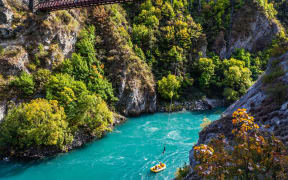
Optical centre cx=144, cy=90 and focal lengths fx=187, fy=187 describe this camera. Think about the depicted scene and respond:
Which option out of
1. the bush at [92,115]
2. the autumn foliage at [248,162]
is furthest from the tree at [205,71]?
the autumn foliage at [248,162]

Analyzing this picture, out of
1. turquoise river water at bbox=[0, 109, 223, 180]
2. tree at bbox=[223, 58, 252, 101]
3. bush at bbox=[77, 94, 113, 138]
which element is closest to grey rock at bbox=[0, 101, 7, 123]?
turquoise river water at bbox=[0, 109, 223, 180]

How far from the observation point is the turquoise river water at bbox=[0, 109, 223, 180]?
19.0 m

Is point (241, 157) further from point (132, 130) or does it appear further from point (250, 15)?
point (250, 15)

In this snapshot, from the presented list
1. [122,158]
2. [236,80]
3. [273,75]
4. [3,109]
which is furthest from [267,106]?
[236,80]

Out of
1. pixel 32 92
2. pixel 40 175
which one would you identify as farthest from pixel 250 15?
pixel 40 175

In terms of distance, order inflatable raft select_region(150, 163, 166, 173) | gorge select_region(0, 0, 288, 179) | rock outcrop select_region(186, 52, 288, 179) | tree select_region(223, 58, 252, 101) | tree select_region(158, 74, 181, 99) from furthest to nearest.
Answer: tree select_region(223, 58, 252, 101)
tree select_region(158, 74, 181, 99)
inflatable raft select_region(150, 163, 166, 173)
gorge select_region(0, 0, 288, 179)
rock outcrop select_region(186, 52, 288, 179)

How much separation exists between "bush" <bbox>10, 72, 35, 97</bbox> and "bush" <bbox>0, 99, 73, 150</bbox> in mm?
2598

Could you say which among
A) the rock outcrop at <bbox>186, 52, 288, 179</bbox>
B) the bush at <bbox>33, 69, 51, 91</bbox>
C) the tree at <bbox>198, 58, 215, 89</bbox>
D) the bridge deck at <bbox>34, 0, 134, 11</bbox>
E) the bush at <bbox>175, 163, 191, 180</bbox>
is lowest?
the bush at <bbox>175, 163, 191, 180</bbox>

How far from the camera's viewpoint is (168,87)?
127 feet

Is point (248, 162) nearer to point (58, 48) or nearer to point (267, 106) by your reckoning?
point (267, 106)

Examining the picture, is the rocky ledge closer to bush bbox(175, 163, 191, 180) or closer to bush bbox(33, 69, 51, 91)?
bush bbox(33, 69, 51, 91)

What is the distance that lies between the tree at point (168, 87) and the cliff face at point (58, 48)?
6.19 ft

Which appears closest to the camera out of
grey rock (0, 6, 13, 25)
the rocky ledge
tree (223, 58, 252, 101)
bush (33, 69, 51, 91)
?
bush (33, 69, 51, 91)

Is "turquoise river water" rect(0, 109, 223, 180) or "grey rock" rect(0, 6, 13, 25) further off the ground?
"grey rock" rect(0, 6, 13, 25)
